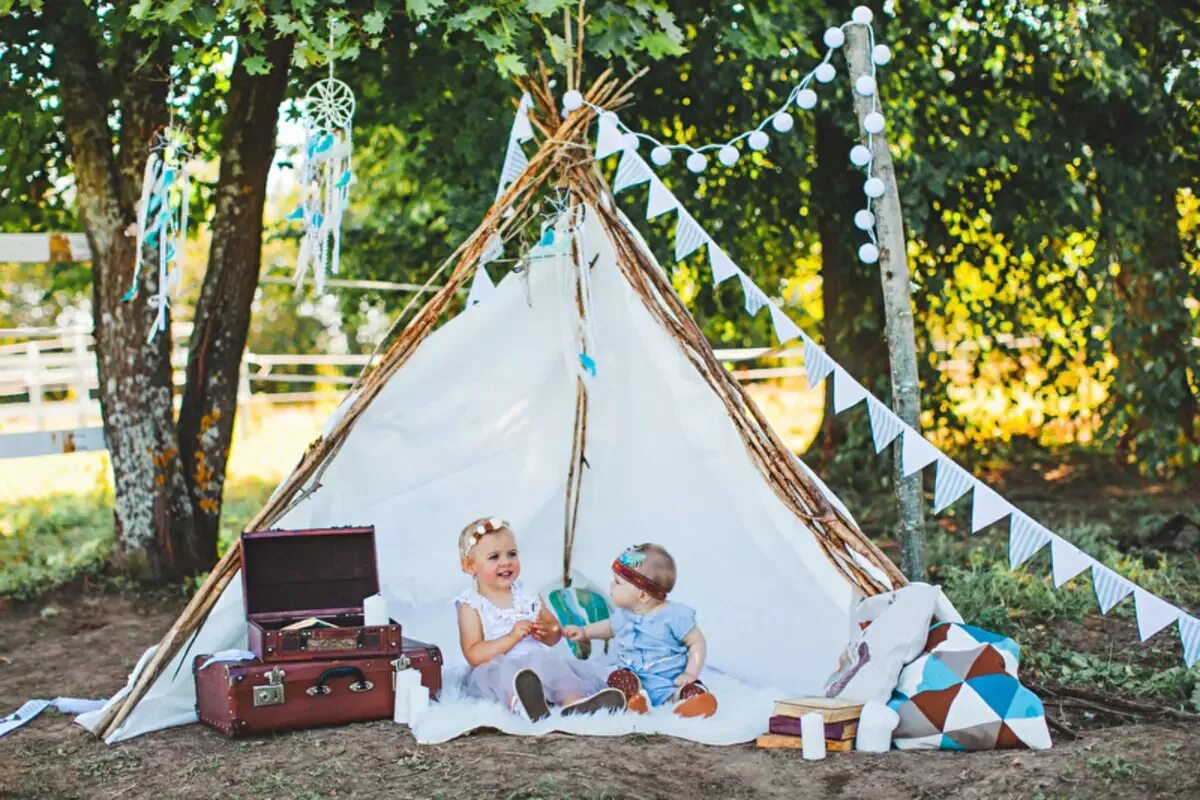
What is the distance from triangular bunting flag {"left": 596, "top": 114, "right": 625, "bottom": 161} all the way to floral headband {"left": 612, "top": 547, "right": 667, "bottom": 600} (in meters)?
1.30

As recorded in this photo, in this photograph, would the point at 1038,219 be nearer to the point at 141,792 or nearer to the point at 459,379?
the point at 459,379

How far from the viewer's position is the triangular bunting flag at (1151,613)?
3.79 meters

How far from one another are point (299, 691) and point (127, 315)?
2863 mm

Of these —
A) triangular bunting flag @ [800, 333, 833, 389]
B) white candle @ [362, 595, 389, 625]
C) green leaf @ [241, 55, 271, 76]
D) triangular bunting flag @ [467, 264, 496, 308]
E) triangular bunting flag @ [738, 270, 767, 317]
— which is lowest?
white candle @ [362, 595, 389, 625]

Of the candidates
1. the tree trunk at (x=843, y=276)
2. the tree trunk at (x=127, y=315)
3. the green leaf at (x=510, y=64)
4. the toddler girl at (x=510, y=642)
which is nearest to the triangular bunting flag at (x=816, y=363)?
the toddler girl at (x=510, y=642)

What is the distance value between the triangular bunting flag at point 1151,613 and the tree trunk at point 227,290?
418 centimetres

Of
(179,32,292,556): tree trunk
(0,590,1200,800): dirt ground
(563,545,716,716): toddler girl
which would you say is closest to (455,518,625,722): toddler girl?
(563,545,716,716): toddler girl

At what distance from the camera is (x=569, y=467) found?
Answer: 5242 millimetres

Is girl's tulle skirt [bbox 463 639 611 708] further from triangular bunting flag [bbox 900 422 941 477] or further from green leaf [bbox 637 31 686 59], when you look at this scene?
green leaf [bbox 637 31 686 59]

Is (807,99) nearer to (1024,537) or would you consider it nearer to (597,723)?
(1024,537)

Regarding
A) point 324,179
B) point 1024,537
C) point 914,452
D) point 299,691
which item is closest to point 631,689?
point 299,691

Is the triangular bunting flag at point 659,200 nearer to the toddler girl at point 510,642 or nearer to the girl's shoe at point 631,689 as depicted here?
the toddler girl at point 510,642

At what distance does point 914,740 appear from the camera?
373 cm

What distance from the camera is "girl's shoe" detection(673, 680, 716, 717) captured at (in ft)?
13.3
